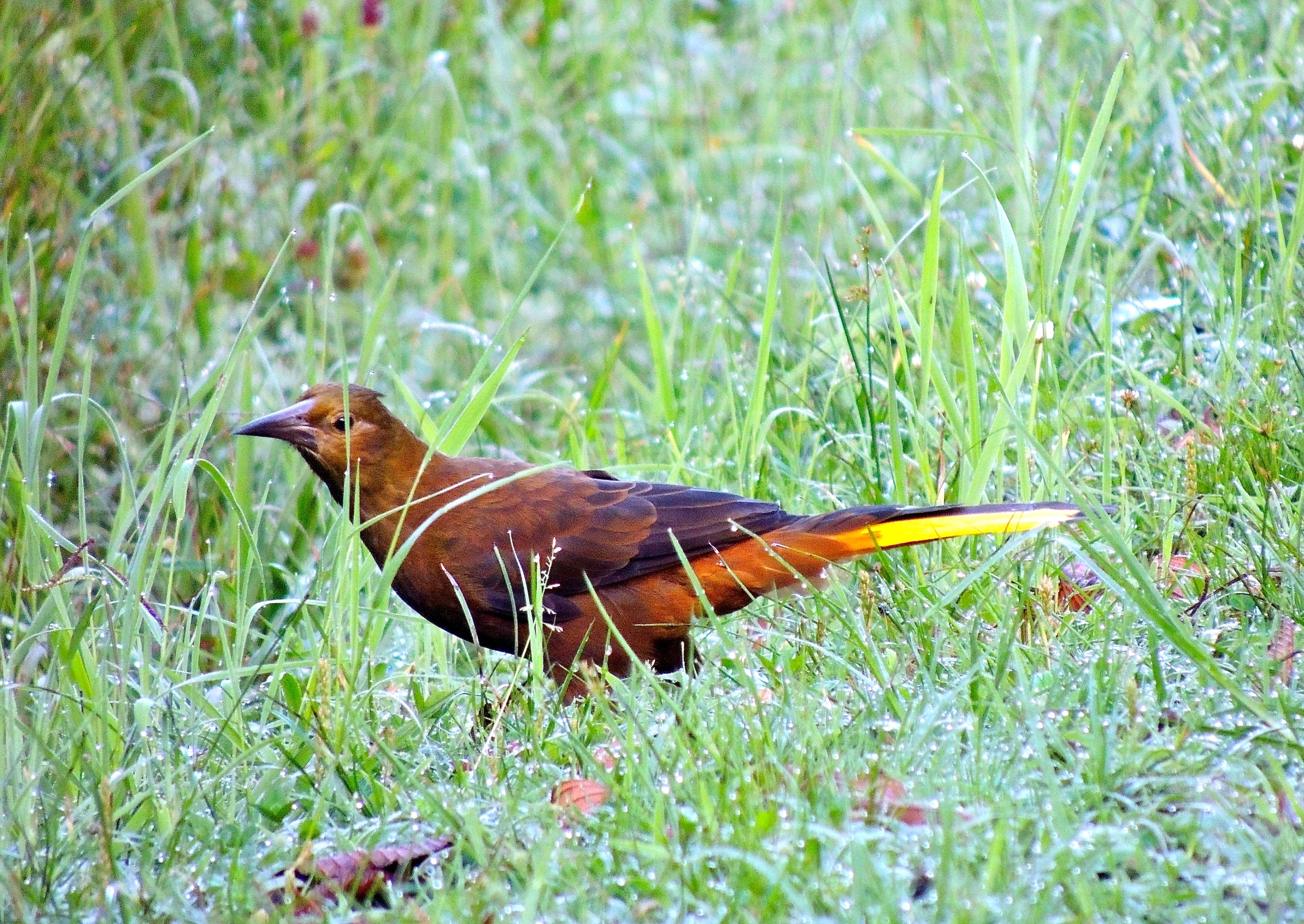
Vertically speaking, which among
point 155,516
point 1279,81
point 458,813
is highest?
point 1279,81

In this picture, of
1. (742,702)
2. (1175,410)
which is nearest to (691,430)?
(1175,410)

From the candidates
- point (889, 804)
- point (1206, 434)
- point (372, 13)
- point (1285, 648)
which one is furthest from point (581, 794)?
point (372, 13)

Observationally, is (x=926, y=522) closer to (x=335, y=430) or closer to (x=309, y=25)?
(x=335, y=430)

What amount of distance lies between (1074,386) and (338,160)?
381 cm

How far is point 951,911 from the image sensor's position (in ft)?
7.03

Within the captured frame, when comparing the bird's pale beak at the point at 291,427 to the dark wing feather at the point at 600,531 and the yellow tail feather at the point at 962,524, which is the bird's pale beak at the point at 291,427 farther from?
the yellow tail feather at the point at 962,524

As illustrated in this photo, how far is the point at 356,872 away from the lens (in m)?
2.56

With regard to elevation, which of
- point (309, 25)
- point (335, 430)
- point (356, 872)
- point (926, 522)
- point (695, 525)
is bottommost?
point (356, 872)

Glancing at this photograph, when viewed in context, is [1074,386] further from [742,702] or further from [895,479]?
[742,702]

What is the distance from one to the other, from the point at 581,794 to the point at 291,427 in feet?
5.26

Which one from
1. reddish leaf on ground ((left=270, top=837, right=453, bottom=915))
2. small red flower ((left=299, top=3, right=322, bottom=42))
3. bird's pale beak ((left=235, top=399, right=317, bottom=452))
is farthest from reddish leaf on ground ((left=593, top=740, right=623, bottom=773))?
small red flower ((left=299, top=3, right=322, bottom=42))

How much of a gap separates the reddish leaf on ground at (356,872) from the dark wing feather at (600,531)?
1.22m

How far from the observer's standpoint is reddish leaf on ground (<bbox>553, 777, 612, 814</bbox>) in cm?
267

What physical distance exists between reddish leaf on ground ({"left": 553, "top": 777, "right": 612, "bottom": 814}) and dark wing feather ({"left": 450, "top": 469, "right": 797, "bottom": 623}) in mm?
1068
